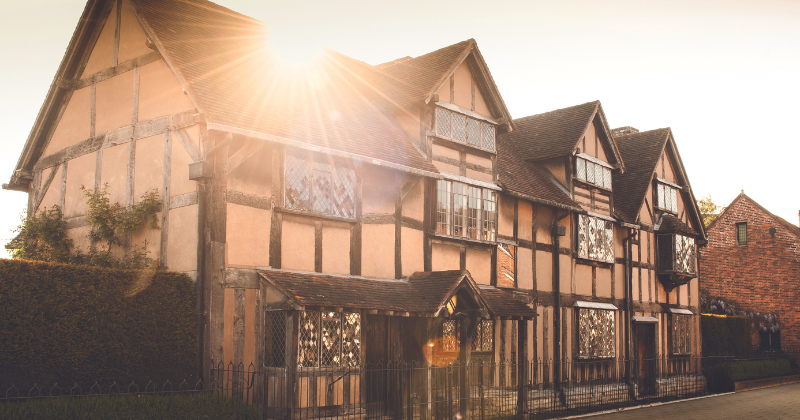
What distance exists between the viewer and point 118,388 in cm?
1140

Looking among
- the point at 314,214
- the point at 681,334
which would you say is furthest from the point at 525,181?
the point at 681,334

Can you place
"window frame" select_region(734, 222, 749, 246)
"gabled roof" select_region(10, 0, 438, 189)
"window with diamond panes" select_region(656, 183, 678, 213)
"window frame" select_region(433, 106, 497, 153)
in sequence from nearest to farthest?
"gabled roof" select_region(10, 0, 438, 189), "window frame" select_region(433, 106, 497, 153), "window with diamond panes" select_region(656, 183, 678, 213), "window frame" select_region(734, 222, 749, 246)

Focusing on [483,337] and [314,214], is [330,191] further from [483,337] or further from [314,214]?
[483,337]

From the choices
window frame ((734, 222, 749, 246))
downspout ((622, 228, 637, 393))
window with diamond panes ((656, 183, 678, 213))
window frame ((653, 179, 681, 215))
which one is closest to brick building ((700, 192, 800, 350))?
window frame ((734, 222, 749, 246))

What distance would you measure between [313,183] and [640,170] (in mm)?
16819

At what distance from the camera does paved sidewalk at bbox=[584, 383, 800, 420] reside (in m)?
17.7

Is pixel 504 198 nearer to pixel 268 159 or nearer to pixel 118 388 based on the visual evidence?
pixel 268 159

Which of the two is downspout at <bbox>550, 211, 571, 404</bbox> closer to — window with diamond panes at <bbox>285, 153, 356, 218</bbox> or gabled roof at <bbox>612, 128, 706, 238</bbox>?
gabled roof at <bbox>612, 128, 706, 238</bbox>

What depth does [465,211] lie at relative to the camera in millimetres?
18500

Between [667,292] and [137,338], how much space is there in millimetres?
21456

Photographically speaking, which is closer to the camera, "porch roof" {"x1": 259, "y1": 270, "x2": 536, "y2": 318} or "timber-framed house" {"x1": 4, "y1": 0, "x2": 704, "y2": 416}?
"porch roof" {"x1": 259, "y1": 270, "x2": 536, "y2": 318}

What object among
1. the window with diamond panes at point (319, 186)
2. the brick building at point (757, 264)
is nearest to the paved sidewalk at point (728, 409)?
the window with diamond panes at point (319, 186)

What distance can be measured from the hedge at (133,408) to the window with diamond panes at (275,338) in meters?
1.22

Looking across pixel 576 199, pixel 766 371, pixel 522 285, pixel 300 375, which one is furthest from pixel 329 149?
pixel 766 371
